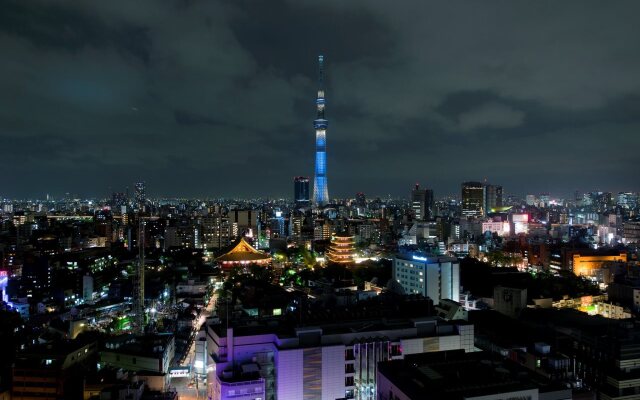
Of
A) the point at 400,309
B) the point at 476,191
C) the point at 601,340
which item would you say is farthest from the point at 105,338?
the point at 476,191

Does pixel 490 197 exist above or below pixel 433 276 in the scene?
above

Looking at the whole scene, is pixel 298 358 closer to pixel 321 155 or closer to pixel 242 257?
pixel 242 257

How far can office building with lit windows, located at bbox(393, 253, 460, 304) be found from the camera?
12.3m

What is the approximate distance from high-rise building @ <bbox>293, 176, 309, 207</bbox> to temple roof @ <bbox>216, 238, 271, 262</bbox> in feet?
137

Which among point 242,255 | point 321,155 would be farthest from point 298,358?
point 321,155

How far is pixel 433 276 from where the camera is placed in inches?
488

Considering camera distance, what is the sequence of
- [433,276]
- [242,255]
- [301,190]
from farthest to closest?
1. [301,190]
2. [242,255]
3. [433,276]

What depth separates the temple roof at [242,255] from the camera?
59.4 feet

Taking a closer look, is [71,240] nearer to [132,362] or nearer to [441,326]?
[132,362]

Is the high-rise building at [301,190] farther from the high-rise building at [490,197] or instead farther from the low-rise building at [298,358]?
the low-rise building at [298,358]

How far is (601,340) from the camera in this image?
25.3ft

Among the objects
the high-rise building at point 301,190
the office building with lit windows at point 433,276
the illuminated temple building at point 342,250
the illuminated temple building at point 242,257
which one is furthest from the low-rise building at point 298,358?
the high-rise building at point 301,190

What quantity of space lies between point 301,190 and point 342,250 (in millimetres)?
43559

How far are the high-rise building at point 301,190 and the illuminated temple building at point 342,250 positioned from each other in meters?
41.5
